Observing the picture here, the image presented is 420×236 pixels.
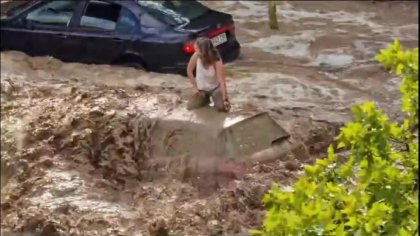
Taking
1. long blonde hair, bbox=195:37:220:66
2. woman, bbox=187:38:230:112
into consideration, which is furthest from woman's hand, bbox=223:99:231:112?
long blonde hair, bbox=195:37:220:66

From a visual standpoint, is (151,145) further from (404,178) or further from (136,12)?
(404,178)

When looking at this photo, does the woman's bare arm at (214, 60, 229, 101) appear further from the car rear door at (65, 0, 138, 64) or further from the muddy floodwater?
the car rear door at (65, 0, 138, 64)

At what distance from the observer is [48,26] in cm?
1118

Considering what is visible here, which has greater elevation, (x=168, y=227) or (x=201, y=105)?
(x=201, y=105)

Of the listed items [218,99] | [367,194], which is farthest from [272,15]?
[367,194]

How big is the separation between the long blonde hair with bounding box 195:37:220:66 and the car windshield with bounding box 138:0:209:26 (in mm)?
1926

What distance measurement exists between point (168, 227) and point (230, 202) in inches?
27.6

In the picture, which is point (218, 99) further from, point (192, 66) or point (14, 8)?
point (14, 8)

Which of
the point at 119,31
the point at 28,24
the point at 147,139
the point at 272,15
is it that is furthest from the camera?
the point at 272,15

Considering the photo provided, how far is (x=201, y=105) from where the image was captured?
9.31 m

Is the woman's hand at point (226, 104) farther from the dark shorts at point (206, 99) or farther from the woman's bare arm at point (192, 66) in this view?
the woman's bare arm at point (192, 66)

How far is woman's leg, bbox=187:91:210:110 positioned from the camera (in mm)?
9172

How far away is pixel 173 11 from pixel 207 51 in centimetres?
234

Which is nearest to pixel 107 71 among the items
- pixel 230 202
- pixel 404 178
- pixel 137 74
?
pixel 137 74
